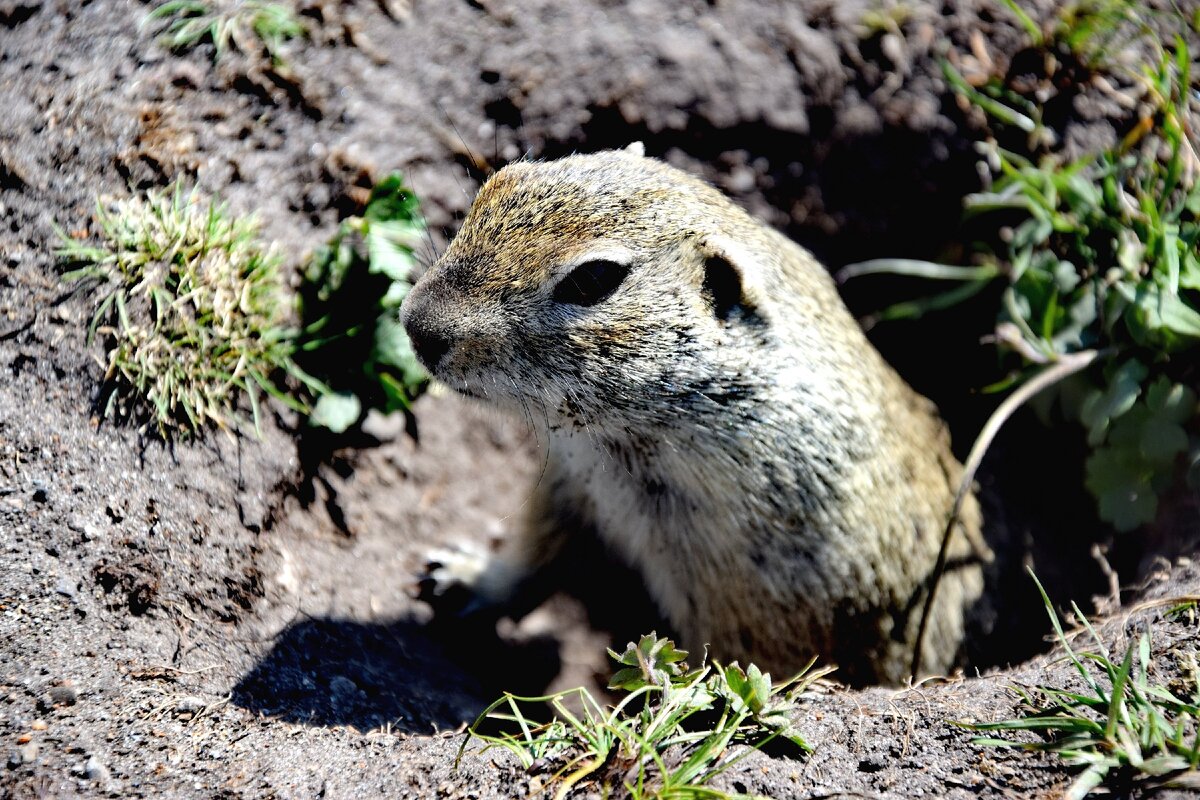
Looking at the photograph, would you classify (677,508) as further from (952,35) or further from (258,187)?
(952,35)

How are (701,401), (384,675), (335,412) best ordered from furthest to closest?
1. (335,412)
2. (384,675)
3. (701,401)

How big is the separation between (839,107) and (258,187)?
3268mm

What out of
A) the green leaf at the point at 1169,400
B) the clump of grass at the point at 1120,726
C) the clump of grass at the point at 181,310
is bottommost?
the clump of grass at the point at 1120,726

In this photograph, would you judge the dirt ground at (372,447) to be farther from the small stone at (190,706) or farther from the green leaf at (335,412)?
the green leaf at (335,412)

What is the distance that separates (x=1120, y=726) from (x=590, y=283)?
2253mm

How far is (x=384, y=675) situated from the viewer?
4.10 metres

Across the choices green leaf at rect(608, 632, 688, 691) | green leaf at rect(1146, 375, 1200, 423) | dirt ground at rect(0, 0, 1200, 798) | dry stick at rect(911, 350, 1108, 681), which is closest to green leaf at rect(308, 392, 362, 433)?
dirt ground at rect(0, 0, 1200, 798)

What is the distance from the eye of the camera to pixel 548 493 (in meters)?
4.62

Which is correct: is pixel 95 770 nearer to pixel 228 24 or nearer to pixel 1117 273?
pixel 228 24

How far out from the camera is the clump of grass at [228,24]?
448 centimetres

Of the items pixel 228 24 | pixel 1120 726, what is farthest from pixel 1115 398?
pixel 228 24

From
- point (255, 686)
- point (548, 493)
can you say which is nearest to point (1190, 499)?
point (548, 493)

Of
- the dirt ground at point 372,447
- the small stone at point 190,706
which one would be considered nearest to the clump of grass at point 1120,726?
the dirt ground at point 372,447

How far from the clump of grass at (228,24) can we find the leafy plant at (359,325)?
106cm
